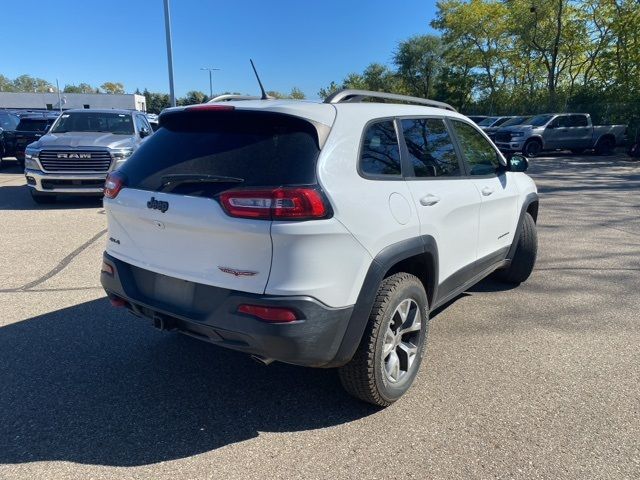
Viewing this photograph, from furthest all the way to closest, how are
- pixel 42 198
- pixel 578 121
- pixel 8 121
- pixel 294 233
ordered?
pixel 578 121 → pixel 8 121 → pixel 42 198 → pixel 294 233

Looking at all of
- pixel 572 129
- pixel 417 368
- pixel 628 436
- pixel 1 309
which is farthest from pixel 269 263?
pixel 572 129

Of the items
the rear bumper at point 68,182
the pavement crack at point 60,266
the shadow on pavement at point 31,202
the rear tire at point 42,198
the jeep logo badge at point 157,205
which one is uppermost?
the jeep logo badge at point 157,205

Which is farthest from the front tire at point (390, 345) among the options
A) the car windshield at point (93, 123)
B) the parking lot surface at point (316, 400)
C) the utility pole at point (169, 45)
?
the utility pole at point (169, 45)

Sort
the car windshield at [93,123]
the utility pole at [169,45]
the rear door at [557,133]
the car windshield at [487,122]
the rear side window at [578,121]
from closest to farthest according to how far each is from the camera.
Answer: the car windshield at [93,123] < the utility pole at [169,45] < the rear door at [557,133] < the rear side window at [578,121] < the car windshield at [487,122]

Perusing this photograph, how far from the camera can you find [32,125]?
655 inches

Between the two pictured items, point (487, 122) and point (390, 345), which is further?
point (487, 122)

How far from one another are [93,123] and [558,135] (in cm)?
1945

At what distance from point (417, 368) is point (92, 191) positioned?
7.68 metres

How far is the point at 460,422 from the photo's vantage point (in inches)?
114

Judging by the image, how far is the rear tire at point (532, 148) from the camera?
21594mm

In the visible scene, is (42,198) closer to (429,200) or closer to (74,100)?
(429,200)

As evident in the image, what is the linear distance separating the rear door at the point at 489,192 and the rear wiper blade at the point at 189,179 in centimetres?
212

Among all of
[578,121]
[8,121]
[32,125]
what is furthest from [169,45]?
[578,121]

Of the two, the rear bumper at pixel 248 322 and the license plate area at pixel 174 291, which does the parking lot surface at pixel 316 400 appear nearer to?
the rear bumper at pixel 248 322
